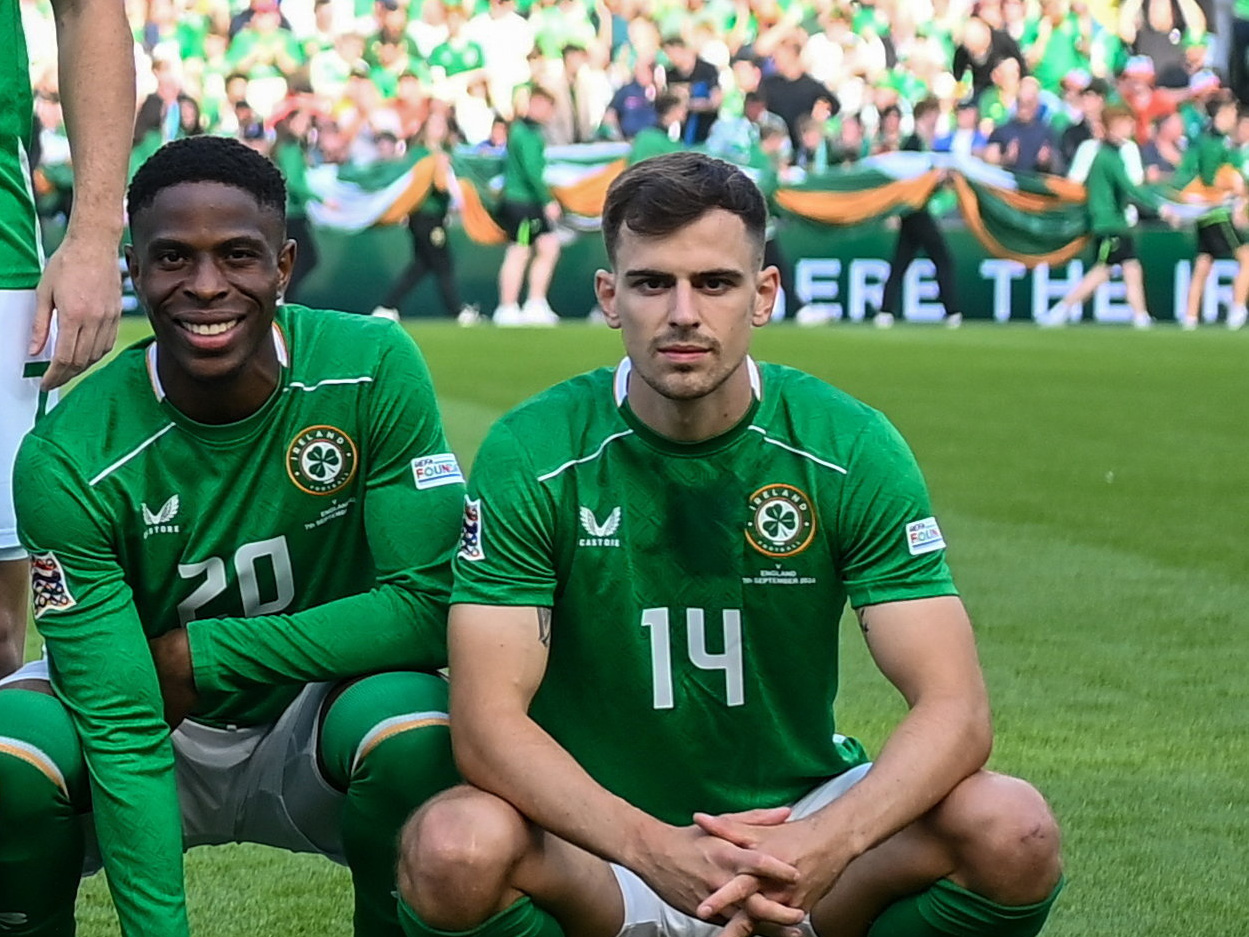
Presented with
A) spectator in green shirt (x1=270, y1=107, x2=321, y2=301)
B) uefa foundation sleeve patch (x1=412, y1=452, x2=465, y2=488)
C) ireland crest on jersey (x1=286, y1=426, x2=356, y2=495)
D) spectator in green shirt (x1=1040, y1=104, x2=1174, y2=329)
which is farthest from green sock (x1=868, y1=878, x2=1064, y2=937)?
spectator in green shirt (x1=1040, y1=104, x2=1174, y2=329)

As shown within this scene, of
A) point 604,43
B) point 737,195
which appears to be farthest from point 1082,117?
point 737,195

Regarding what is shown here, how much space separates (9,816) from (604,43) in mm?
20335

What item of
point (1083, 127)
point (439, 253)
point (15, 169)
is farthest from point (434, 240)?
point (15, 169)

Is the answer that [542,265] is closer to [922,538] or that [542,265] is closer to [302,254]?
[302,254]

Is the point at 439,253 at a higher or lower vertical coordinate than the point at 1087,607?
higher

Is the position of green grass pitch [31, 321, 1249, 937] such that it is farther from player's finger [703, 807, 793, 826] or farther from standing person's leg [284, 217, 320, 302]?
standing person's leg [284, 217, 320, 302]

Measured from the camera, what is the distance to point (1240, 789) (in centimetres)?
506

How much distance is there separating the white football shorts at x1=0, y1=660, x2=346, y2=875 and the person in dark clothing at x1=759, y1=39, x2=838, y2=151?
18862mm

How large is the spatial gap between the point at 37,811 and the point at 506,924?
77 cm

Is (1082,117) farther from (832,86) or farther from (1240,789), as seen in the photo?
(1240,789)

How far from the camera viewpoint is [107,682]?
11.4ft

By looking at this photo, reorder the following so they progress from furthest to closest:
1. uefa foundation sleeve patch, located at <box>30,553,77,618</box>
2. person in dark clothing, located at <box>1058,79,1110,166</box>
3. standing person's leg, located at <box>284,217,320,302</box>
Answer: person in dark clothing, located at <box>1058,79,1110,166</box>, standing person's leg, located at <box>284,217,320,302</box>, uefa foundation sleeve patch, located at <box>30,553,77,618</box>

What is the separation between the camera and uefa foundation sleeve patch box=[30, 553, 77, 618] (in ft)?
11.5

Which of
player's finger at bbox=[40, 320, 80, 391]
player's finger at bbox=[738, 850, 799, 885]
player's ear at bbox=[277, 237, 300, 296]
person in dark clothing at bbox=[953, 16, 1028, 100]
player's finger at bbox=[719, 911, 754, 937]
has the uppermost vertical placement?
person in dark clothing at bbox=[953, 16, 1028, 100]
